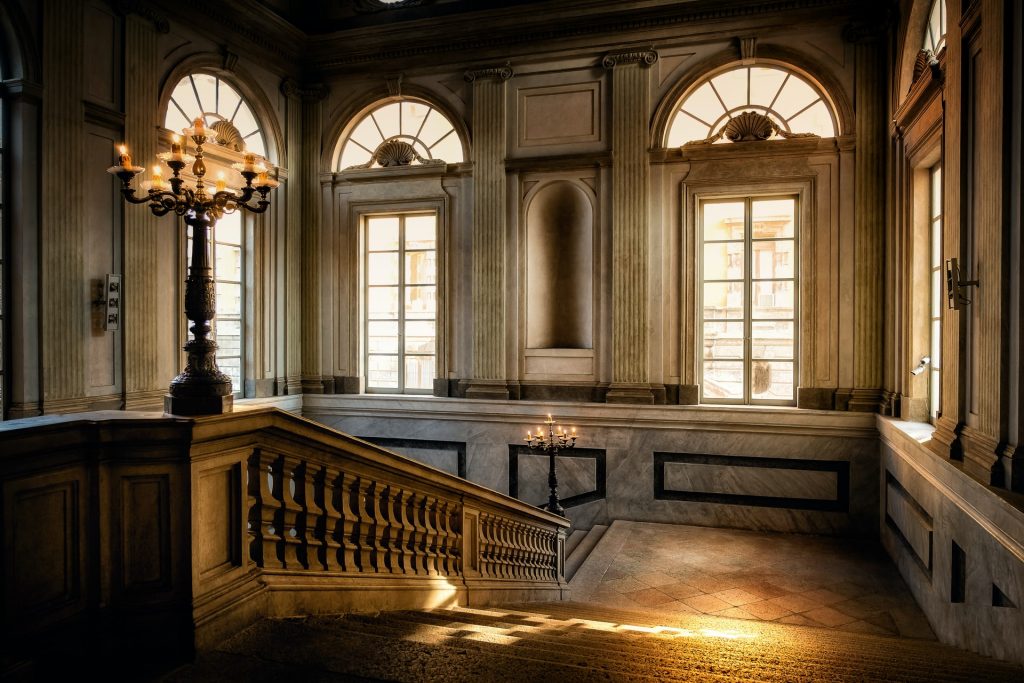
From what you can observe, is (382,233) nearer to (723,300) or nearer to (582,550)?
(723,300)

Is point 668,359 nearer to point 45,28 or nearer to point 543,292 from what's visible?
point 543,292

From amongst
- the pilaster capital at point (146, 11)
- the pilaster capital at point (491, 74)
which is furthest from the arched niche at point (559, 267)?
the pilaster capital at point (146, 11)

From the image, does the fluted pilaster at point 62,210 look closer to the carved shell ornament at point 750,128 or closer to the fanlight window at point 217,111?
the fanlight window at point 217,111

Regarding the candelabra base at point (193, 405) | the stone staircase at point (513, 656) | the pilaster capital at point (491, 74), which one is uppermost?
the pilaster capital at point (491, 74)

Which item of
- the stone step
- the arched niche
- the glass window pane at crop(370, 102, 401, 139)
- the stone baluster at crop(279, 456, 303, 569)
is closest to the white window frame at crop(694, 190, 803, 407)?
the arched niche

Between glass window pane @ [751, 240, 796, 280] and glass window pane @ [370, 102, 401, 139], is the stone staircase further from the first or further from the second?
glass window pane @ [370, 102, 401, 139]

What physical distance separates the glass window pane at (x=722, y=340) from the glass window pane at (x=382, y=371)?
3.65 m

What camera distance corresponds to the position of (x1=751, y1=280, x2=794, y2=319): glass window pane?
23.6 feet

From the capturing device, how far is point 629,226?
748 cm

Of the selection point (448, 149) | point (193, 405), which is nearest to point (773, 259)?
point (448, 149)

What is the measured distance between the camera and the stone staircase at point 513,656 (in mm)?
1960

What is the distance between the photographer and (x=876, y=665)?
259 cm

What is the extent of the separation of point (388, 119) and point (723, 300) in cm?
448

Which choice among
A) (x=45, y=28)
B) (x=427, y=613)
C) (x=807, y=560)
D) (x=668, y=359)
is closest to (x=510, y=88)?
(x=668, y=359)
